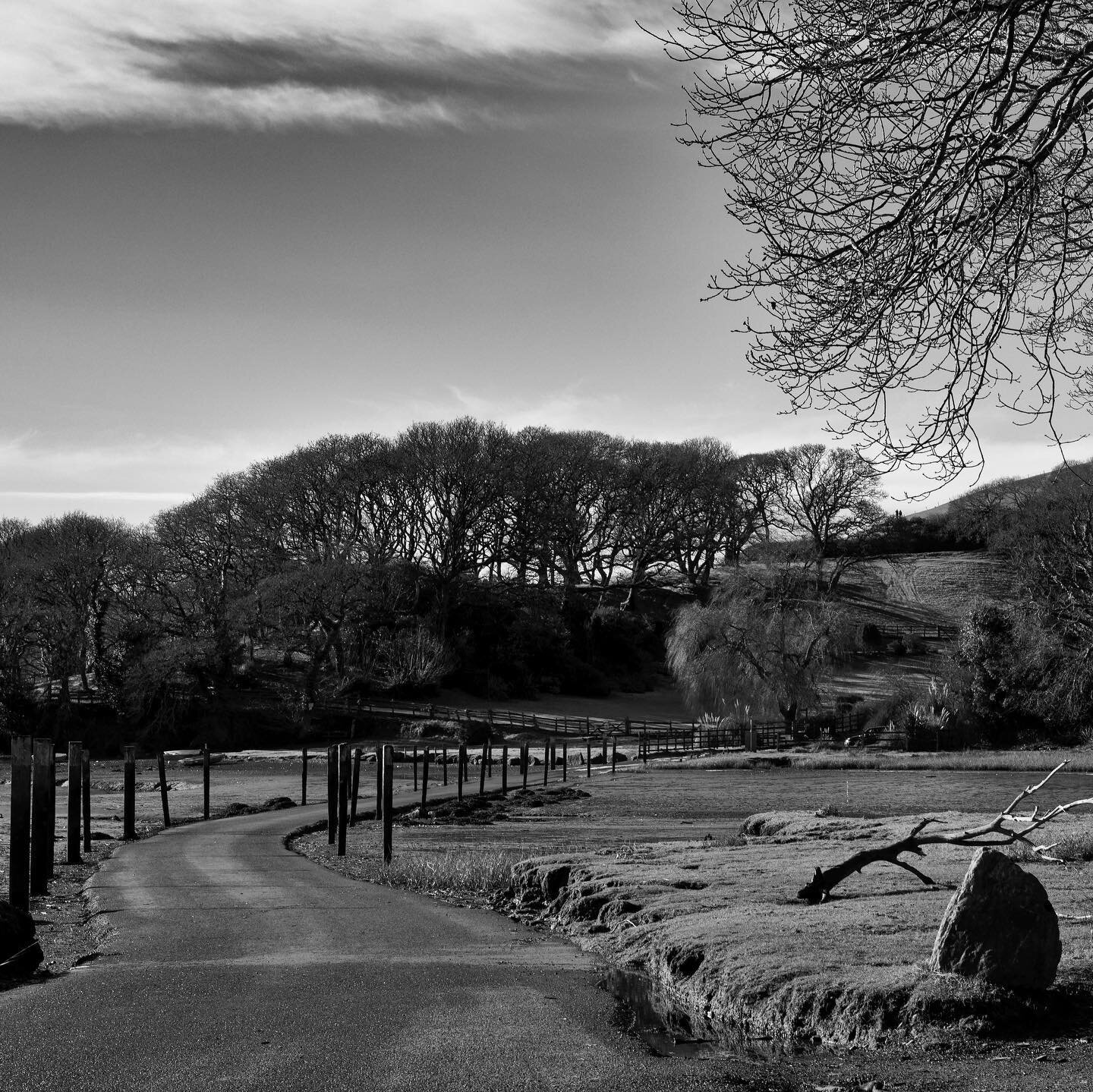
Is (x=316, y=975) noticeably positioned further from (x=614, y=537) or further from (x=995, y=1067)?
(x=614, y=537)

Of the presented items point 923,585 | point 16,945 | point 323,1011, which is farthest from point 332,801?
point 923,585

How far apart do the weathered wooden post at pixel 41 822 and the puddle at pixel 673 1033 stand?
9168 mm

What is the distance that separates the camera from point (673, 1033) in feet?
24.8

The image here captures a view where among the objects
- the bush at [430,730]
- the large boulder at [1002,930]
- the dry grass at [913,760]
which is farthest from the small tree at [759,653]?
the large boulder at [1002,930]

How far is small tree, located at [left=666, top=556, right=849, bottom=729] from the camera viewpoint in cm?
5875

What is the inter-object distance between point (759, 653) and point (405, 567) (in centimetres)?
2047

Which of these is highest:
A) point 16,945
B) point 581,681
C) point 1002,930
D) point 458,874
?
point 581,681

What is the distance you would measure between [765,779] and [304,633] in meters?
29.7

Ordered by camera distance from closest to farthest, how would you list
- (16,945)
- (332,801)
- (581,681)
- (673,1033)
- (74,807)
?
(673,1033) → (16,945) → (74,807) → (332,801) → (581,681)

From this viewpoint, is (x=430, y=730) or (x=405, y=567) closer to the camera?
(x=430, y=730)

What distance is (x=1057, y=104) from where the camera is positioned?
28.3 ft

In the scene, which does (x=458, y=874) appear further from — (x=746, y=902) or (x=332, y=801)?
(x=332, y=801)

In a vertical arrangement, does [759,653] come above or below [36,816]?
above

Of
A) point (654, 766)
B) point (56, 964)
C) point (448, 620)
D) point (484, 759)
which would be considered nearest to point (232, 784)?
point (484, 759)
